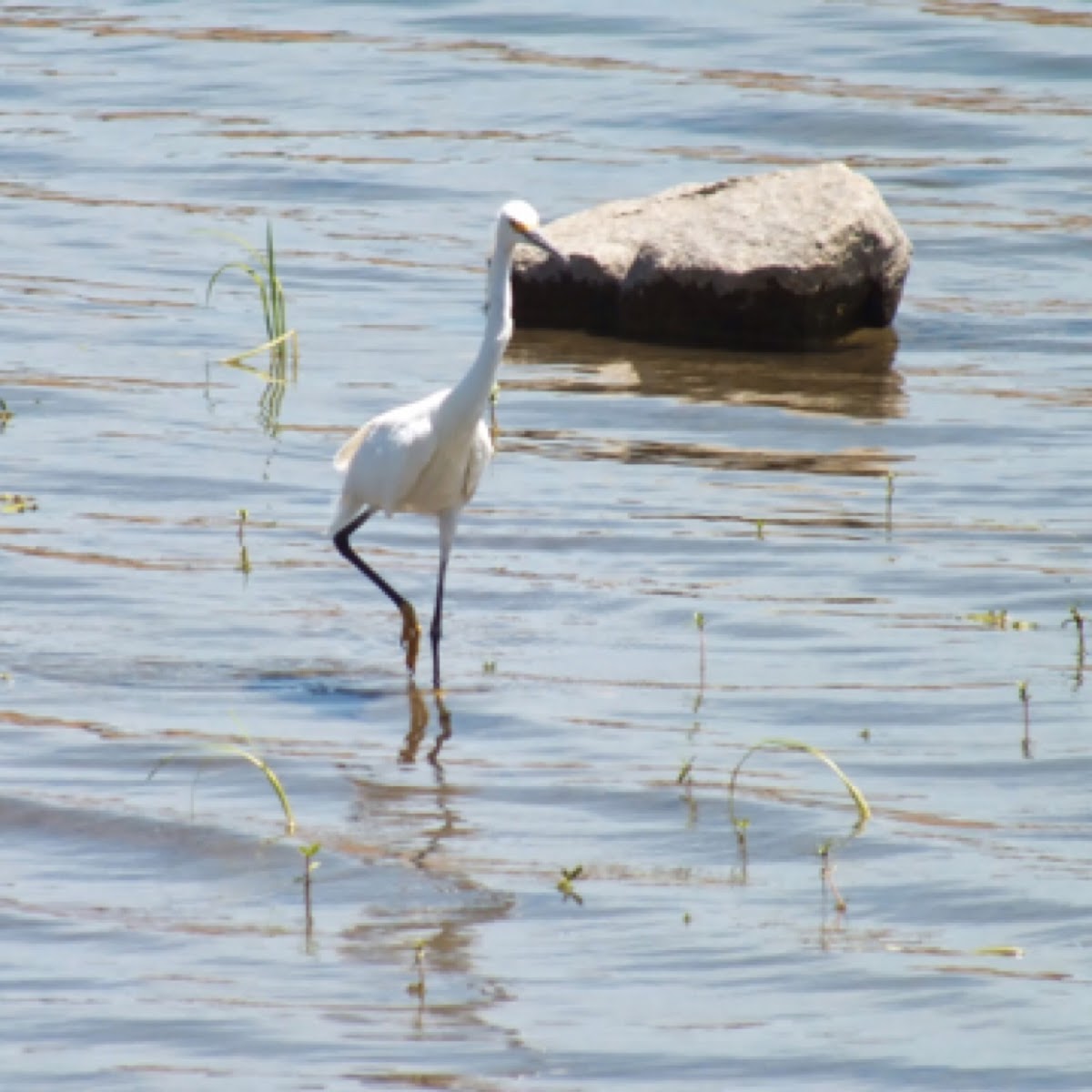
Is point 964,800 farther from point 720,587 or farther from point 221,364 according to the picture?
point 221,364

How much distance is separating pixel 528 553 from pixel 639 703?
1.76 metres

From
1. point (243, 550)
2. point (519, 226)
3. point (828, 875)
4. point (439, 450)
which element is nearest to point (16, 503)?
point (243, 550)

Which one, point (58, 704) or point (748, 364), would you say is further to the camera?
point (748, 364)

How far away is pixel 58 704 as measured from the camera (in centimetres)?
657

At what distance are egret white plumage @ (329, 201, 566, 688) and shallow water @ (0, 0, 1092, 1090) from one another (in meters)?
0.31

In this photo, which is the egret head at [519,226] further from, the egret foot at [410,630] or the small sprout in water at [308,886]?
the small sprout in water at [308,886]

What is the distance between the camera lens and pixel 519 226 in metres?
7.16

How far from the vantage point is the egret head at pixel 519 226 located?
715cm

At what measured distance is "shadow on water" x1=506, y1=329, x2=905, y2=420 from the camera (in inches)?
427

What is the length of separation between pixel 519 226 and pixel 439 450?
0.77 metres

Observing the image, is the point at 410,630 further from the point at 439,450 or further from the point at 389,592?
the point at 439,450

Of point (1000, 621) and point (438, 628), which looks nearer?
point (438, 628)

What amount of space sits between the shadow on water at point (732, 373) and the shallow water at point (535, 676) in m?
0.04

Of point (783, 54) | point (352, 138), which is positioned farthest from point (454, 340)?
point (783, 54)
